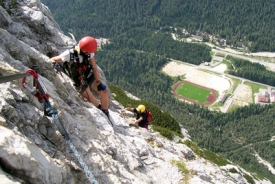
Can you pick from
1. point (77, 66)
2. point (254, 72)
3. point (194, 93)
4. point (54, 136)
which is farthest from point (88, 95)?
point (254, 72)

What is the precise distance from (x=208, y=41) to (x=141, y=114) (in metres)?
154

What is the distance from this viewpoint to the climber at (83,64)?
36.9ft

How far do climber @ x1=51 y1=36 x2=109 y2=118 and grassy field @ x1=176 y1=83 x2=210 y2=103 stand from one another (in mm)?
99638

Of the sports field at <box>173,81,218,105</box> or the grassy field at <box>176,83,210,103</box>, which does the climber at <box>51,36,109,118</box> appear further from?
the grassy field at <box>176,83,210,103</box>

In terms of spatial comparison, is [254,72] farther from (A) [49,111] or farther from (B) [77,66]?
(A) [49,111]

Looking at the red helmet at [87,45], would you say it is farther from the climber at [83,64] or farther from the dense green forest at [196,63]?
the dense green forest at [196,63]

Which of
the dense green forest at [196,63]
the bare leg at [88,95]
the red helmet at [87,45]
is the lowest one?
the dense green forest at [196,63]

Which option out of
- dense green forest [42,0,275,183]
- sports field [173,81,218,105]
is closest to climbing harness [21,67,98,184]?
dense green forest [42,0,275,183]

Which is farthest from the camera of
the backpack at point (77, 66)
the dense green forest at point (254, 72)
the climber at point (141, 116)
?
the dense green forest at point (254, 72)

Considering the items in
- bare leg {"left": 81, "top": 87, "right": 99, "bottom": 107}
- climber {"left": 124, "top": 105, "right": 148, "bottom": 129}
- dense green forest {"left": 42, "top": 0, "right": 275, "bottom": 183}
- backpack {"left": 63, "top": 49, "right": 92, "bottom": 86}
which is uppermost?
backpack {"left": 63, "top": 49, "right": 92, "bottom": 86}

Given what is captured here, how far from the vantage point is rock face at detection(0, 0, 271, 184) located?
228 inches

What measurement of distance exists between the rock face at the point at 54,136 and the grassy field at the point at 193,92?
311ft

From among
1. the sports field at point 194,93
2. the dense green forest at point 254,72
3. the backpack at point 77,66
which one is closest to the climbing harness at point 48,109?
the backpack at point 77,66

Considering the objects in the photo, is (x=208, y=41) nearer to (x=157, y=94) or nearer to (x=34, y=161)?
(x=157, y=94)
